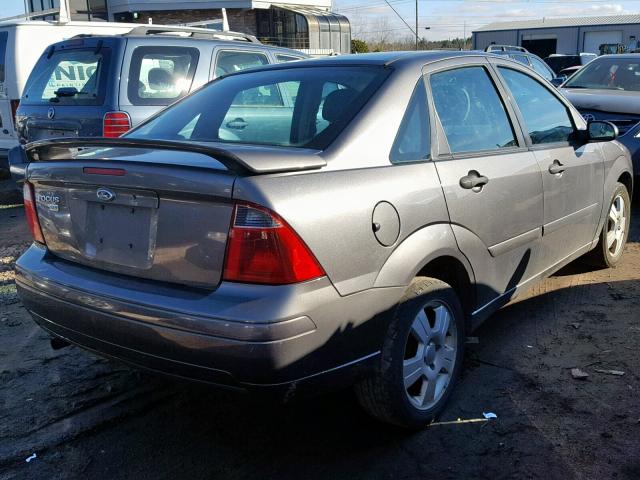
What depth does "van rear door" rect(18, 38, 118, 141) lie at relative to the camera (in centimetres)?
629

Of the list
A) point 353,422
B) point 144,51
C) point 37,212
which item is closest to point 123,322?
point 37,212

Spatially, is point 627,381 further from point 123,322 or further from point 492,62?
point 123,322

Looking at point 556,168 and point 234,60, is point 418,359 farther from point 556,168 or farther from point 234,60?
point 234,60

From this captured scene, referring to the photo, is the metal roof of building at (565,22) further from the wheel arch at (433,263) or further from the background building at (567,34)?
the wheel arch at (433,263)

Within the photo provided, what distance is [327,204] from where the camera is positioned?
259 centimetres

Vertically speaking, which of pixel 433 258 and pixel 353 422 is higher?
pixel 433 258

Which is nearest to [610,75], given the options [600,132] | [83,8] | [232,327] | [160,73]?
[600,132]

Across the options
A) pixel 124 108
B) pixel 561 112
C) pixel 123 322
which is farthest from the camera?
pixel 124 108

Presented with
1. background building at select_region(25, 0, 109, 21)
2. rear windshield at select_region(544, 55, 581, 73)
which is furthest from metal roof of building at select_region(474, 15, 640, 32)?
background building at select_region(25, 0, 109, 21)

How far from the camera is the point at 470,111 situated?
3.62 m

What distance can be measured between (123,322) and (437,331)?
4.68 ft

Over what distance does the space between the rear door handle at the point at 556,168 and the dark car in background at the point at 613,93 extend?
11.4 feet

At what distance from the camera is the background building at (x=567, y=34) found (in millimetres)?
55250

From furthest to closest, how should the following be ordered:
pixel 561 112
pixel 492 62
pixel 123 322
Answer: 1. pixel 561 112
2. pixel 492 62
3. pixel 123 322
